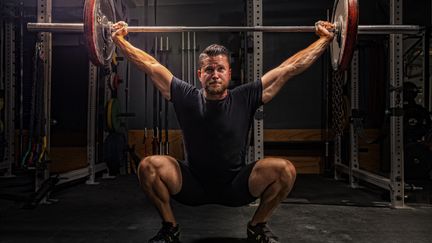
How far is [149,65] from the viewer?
79.5 inches

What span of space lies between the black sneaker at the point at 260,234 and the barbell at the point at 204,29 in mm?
976

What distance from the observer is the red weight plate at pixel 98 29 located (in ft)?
6.62

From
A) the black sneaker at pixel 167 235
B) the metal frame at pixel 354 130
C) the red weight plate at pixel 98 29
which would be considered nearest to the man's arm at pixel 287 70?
the black sneaker at pixel 167 235

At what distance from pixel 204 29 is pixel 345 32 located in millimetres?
744

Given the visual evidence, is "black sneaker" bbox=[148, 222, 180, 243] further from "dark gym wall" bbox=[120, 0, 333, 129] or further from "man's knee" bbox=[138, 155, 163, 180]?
"dark gym wall" bbox=[120, 0, 333, 129]

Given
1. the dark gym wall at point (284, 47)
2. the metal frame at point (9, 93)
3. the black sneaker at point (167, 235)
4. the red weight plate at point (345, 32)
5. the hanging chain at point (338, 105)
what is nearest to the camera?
the black sneaker at point (167, 235)

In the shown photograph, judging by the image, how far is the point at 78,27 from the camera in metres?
2.24

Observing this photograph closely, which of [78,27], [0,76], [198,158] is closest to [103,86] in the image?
[0,76]

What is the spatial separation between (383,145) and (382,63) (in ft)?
3.25

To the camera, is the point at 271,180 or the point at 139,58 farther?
the point at 139,58

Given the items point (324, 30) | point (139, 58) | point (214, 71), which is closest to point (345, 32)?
point (324, 30)

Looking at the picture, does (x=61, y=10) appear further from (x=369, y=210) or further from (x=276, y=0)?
(x=369, y=210)

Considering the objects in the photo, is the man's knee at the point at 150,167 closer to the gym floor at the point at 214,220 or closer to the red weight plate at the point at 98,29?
the gym floor at the point at 214,220

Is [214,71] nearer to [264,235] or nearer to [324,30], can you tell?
[324,30]
